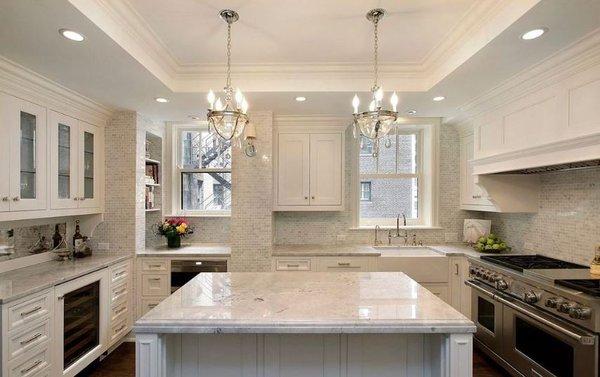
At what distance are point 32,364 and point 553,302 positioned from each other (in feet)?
11.3

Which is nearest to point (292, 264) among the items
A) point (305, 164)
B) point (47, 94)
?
point (305, 164)

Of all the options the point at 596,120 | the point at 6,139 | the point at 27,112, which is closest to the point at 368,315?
the point at 596,120

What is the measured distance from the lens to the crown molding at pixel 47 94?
238 centimetres

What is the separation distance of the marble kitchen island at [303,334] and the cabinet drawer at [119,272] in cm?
160

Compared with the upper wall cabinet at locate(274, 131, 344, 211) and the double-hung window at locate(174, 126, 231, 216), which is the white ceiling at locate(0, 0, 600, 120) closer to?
the upper wall cabinet at locate(274, 131, 344, 211)

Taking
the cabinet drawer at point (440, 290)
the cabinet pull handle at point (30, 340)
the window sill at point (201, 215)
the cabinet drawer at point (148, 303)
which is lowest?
the cabinet drawer at point (148, 303)

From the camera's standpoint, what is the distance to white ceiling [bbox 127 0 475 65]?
209cm

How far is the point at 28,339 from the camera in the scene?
2.22m

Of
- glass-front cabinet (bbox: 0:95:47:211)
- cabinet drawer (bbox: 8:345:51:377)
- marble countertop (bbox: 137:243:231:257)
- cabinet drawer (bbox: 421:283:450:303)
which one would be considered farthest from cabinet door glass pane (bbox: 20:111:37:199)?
cabinet drawer (bbox: 421:283:450:303)

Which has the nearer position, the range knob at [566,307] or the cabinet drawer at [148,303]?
the range knob at [566,307]

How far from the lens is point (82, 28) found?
188cm

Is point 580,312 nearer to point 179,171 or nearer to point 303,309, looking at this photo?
point 303,309

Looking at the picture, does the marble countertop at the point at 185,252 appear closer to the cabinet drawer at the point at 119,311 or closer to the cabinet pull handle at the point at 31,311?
the cabinet drawer at the point at 119,311

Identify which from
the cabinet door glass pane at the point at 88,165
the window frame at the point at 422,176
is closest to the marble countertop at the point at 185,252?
the cabinet door glass pane at the point at 88,165
